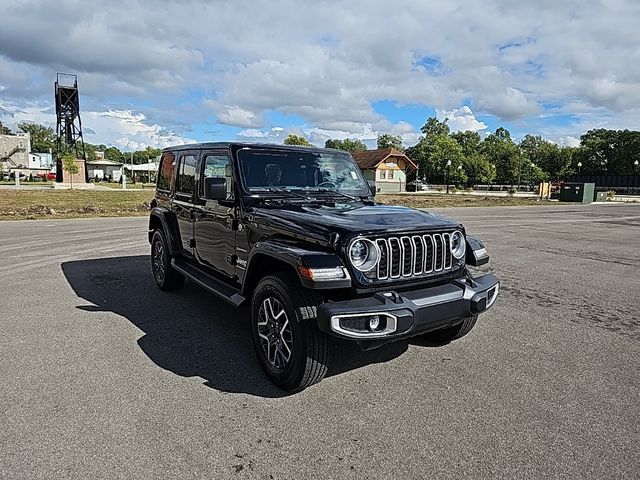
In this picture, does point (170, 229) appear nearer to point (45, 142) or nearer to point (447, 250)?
point (447, 250)

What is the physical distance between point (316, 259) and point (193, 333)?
205 cm

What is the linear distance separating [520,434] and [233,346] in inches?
97.3

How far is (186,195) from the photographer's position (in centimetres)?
559

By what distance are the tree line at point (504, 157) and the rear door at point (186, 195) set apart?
195ft

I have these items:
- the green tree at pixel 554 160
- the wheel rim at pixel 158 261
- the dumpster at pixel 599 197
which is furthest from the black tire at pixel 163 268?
the green tree at pixel 554 160

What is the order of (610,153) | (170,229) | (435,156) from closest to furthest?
(170,229), (435,156), (610,153)

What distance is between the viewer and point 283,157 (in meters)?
4.80

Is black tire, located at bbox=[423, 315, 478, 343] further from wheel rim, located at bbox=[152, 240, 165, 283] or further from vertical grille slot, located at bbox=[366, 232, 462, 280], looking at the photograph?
wheel rim, located at bbox=[152, 240, 165, 283]

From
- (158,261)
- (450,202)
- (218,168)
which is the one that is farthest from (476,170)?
(218,168)

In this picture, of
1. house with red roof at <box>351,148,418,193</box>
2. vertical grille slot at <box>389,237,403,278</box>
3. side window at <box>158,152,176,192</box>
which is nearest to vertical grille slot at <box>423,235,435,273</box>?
vertical grille slot at <box>389,237,403,278</box>

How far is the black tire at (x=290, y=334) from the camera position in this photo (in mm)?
3217

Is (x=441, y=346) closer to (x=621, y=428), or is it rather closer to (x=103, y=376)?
(x=621, y=428)

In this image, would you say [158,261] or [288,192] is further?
[158,261]

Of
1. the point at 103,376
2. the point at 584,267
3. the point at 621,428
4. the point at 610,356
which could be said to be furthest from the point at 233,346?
the point at 584,267
